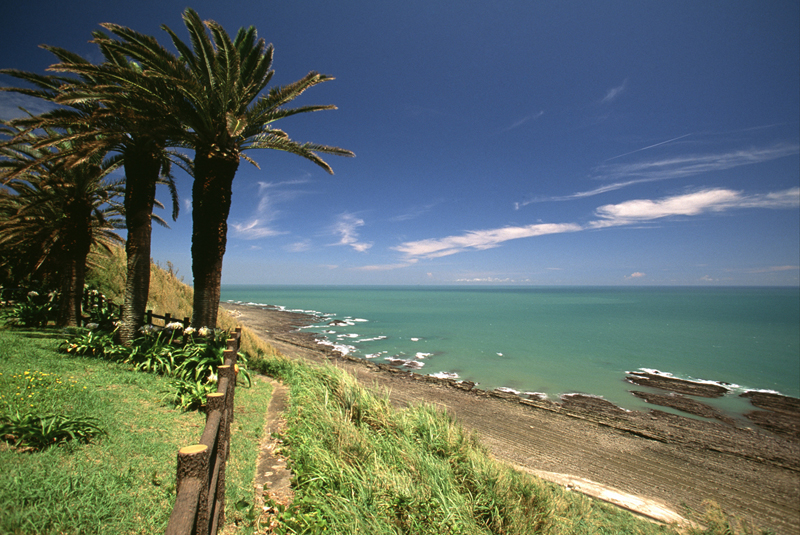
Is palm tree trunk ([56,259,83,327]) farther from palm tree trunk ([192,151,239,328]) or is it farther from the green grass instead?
the green grass

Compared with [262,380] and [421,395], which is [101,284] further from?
[421,395]

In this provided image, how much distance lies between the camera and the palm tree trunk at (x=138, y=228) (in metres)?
8.05

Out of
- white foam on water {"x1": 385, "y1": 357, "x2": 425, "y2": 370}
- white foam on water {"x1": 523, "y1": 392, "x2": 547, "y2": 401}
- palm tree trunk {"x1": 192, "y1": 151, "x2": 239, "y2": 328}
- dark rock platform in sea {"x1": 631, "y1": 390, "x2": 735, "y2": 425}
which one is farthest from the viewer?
white foam on water {"x1": 385, "y1": 357, "x2": 425, "y2": 370}

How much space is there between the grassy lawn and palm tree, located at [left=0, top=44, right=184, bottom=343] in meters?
2.62

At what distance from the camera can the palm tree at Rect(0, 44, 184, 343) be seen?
6.98 metres

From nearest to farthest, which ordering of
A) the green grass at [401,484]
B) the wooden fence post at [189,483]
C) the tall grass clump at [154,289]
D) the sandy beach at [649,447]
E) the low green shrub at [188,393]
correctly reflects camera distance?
1. the wooden fence post at [189,483]
2. the green grass at [401,484]
3. the low green shrub at [188,393]
4. the sandy beach at [649,447]
5. the tall grass clump at [154,289]

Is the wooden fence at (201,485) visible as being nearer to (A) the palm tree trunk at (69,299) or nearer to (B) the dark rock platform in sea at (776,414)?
(A) the palm tree trunk at (69,299)

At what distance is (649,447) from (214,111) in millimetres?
19579

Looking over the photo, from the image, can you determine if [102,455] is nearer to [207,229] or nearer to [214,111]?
[207,229]

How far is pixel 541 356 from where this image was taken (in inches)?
1118

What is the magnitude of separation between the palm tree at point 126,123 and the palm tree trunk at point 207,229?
124cm

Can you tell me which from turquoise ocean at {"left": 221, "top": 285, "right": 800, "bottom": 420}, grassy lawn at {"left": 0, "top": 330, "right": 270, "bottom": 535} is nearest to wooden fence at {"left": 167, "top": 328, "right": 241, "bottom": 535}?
grassy lawn at {"left": 0, "top": 330, "right": 270, "bottom": 535}

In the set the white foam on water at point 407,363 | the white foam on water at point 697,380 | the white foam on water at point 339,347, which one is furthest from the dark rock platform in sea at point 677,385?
the white foam on water at point 339,347

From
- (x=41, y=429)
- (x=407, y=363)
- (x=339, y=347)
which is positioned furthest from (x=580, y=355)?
(x=41, y=429)
